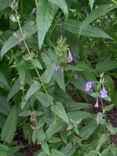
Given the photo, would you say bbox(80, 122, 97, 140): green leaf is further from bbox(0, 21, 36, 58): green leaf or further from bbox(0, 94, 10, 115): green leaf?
bbox(0, 21, 36, 58): green leaf

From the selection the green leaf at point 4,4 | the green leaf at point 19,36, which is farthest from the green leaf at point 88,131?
the green leaf at point 4,4

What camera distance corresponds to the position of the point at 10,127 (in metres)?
1.76

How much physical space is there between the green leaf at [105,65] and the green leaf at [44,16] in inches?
20.3

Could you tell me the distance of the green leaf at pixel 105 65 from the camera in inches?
74.0

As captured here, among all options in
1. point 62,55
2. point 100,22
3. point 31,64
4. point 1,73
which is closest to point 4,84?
point 1,73

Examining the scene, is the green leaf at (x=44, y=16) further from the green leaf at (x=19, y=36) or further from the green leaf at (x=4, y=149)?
the green leaf at (x=4, y=149)

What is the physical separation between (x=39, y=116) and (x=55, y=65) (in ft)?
0.83

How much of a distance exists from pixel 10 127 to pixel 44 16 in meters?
0.55

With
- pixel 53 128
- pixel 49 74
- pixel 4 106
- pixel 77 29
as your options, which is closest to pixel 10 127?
pixel 4 106

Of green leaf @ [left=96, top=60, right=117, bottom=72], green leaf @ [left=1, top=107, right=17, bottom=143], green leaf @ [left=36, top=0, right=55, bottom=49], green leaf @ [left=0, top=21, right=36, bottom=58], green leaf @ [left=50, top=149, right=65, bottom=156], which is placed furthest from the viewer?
green leaf @ [left=96, top=60, right=117, bottom=72]

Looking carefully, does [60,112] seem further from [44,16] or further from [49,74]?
[44,16]

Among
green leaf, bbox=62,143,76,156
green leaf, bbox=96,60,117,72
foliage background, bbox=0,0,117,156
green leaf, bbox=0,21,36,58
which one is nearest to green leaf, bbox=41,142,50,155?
foliage background, bbox=0,0,117,156

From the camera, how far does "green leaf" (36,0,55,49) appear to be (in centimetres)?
138

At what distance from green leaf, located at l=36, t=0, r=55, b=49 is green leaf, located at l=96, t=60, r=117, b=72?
1.69 ft
